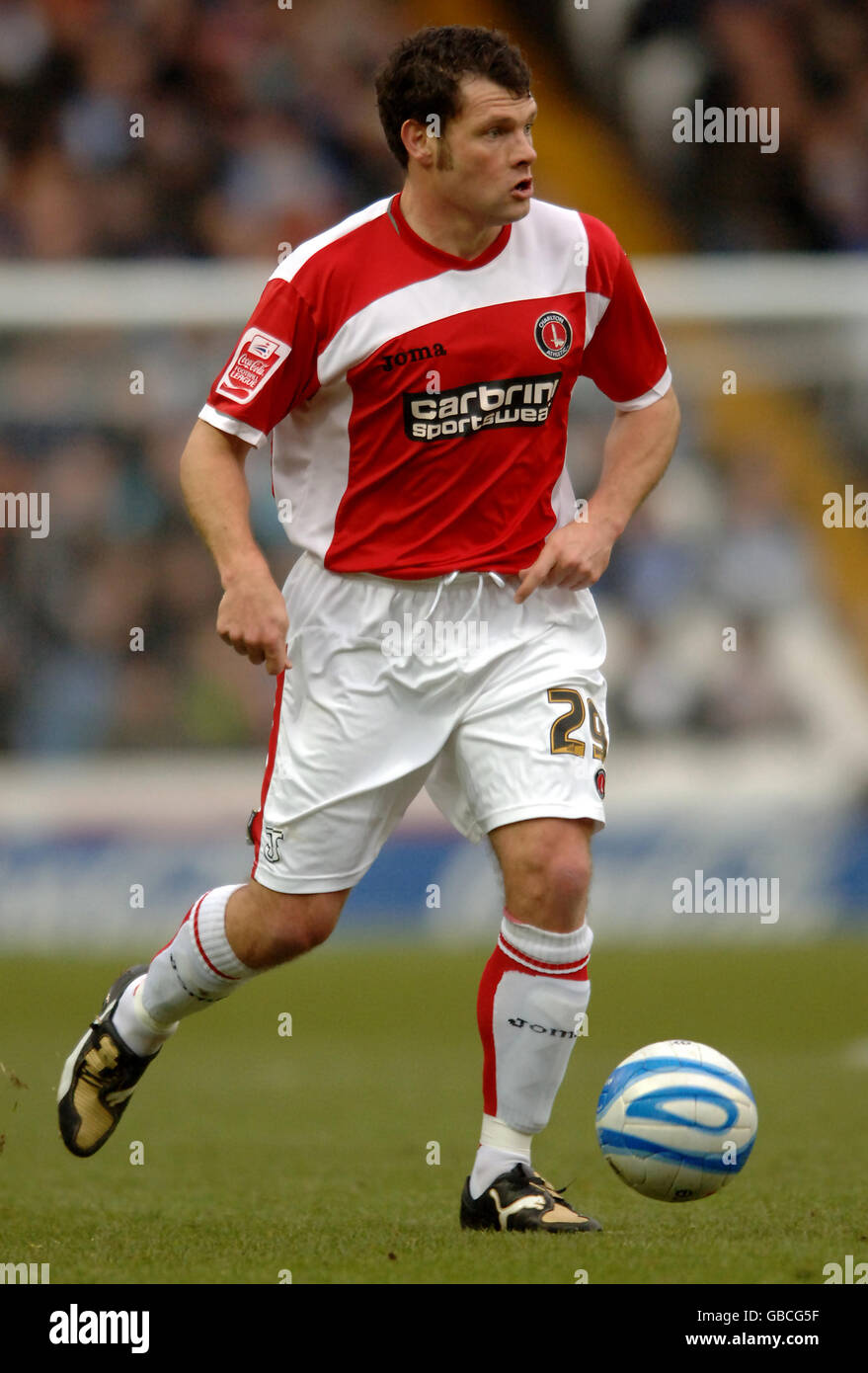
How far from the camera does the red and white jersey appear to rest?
15.0 ft

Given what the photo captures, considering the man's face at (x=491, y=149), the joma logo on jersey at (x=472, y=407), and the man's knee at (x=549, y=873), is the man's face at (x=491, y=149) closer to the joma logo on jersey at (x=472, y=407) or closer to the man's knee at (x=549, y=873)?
the joma logo on jersey at (x=472, y=407)

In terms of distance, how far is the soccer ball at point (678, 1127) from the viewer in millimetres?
4367

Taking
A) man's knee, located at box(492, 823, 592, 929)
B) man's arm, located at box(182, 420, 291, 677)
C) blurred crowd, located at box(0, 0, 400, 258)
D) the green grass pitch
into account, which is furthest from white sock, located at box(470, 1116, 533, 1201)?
blurred crowd, located at box(0, 0, 400, 258)

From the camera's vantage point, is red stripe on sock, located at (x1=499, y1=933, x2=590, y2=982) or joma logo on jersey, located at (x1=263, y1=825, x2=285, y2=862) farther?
joma logo on jersey, located at (x1=263, y1=825, x2=285, y2=862)

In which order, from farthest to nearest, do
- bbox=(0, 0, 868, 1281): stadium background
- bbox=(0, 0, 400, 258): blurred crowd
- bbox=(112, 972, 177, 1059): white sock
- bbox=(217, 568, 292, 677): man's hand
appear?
bbox=(0, 0, 400, 258): blurred crowd < bbox=(0, 0, 868, 1281): stadium background < bbox=(112, 972, 177, 1059): white sock < bbox=(217, 568, 292, 677): man's hand

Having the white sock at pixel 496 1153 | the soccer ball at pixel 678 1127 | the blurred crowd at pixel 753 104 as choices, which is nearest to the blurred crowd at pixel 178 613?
the blurred crowd at pixel 753 104

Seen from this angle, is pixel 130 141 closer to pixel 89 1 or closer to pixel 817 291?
pixel 89 1

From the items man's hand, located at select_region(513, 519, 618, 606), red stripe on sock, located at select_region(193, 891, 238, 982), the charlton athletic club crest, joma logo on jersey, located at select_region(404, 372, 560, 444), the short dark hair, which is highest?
the short dark hair

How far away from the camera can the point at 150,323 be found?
1296cm

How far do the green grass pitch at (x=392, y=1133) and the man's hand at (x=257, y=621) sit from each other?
41.8 inches

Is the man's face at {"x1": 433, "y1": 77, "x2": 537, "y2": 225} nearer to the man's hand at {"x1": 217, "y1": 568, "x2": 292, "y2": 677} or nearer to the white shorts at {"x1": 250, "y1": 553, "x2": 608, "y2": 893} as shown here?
the white shorts at {"x1": 250, "y1": 553, "x2": 608, "y2": 893}

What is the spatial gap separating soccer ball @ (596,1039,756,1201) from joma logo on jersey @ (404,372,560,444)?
147 cm
